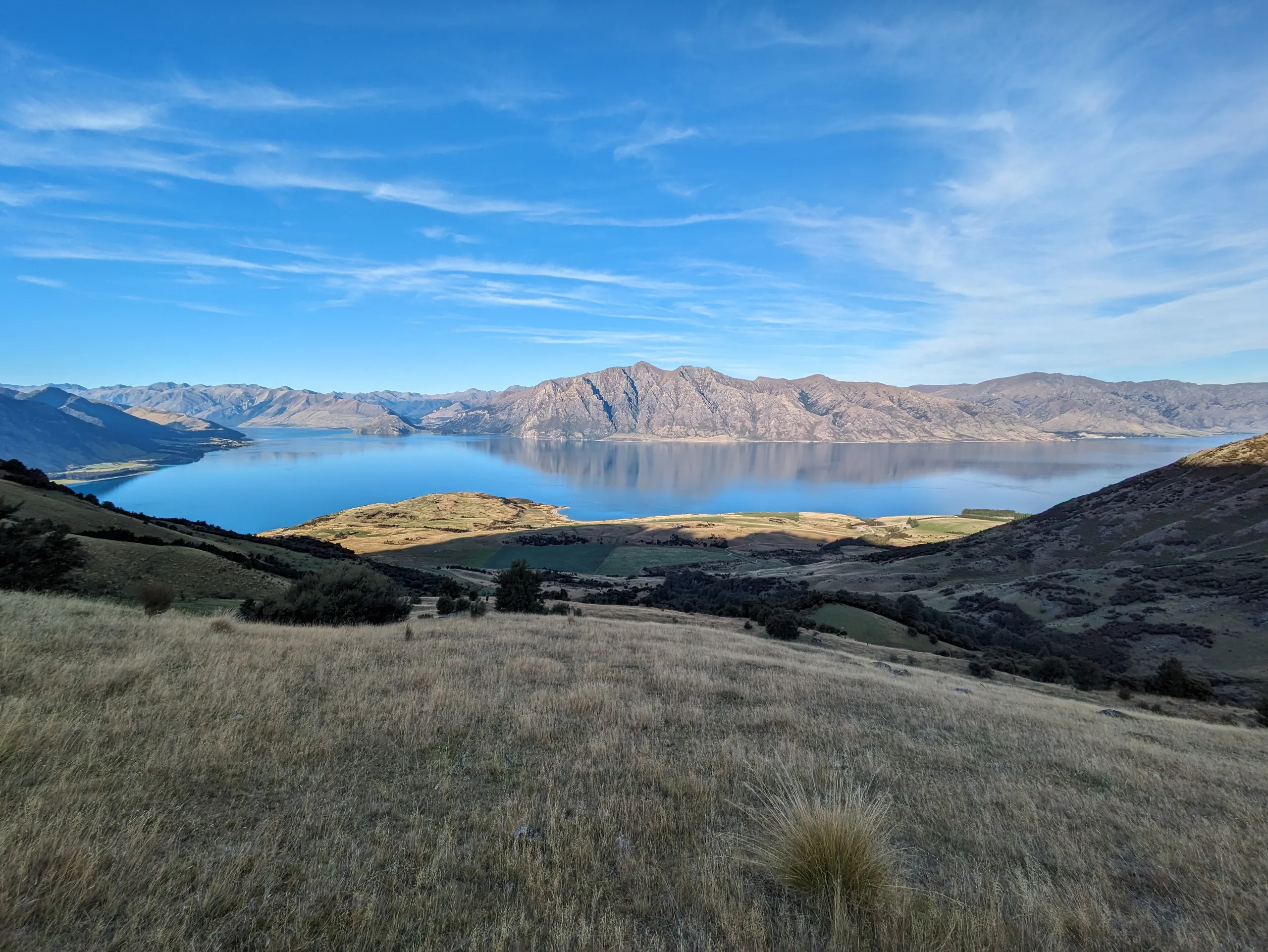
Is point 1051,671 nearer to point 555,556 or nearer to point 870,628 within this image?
point 870,628

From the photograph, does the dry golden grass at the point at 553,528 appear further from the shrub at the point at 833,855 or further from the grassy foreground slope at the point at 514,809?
the shrub at the point at 833,855

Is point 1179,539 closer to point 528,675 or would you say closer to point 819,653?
point 819,653

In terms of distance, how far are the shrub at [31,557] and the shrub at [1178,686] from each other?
39810 mm

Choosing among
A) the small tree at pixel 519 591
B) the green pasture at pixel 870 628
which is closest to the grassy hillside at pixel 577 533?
the green pasture at pixel 870 628

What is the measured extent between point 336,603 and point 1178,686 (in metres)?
33.0

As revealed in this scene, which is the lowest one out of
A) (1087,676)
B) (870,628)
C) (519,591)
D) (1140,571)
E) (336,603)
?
(1140,571)

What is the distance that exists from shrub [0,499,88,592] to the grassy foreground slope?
8.69m

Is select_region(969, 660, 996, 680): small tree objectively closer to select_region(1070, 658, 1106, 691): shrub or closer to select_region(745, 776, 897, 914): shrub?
select_region(1070, 658, 1106, 691): shrub

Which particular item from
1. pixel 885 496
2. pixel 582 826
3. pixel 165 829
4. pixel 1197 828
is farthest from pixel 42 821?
pixel 885 496

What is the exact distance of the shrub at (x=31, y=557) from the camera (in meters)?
14.8

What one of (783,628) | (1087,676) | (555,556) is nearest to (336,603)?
(783,628)

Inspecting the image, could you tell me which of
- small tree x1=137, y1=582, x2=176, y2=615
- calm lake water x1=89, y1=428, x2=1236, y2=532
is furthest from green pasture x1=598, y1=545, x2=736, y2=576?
small tree x1=137, y1=582, x2=176, y2=615

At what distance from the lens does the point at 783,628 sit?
23.8m

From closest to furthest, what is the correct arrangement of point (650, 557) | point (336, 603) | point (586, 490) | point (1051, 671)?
point (336, 603) → point (1051, 671) → point (650, 557) → point (586, 490)
